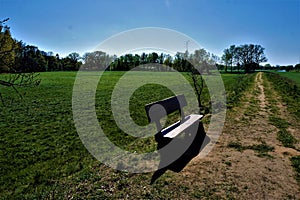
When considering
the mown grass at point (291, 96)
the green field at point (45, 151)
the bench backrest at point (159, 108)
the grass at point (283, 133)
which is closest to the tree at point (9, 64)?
the green field at point (45, 151)

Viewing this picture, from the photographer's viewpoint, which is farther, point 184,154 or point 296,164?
point 184,154

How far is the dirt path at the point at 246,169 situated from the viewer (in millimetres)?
3146

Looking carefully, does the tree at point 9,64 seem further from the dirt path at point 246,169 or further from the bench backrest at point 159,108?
the dirt path at point 246,169

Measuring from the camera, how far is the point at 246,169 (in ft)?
12.4

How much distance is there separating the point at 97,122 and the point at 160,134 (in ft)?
12.9

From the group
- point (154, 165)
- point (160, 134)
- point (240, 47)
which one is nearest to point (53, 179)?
point (154, 165)

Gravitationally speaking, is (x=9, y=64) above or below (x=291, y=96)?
above

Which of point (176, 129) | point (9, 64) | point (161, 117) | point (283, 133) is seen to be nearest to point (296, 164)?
point (283, 133)

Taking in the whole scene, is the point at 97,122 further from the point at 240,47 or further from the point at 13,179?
Result: the point at 240,47

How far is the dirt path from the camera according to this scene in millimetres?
3146

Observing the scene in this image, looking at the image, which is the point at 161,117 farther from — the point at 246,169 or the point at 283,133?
the point at 283,133

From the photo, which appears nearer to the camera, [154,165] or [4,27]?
[4,27]

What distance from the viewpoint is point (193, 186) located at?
3.30m

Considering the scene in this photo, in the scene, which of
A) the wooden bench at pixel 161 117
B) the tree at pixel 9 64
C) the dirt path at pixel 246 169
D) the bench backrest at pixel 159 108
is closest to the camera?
the tree at pixel 9 64
